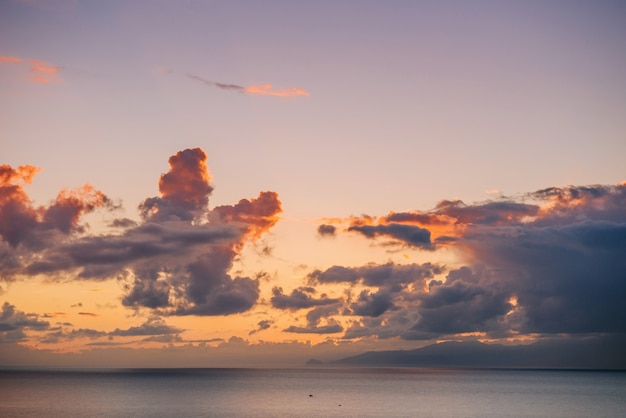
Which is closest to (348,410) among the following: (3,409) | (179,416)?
(179,416)

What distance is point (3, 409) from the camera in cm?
17350


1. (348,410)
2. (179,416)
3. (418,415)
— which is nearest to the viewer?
(179,416)

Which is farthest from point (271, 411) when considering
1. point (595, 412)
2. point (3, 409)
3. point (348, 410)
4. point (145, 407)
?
point (595, 412)

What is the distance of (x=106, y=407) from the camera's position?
602ft

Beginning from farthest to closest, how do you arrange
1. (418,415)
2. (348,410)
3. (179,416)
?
1. (348,410)
2. (418,415)
3. (179,416)

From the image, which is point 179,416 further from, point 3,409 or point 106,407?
point 3,409

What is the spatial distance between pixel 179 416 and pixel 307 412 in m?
33.7

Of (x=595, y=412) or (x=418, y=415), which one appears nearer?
(x=418, y=415)

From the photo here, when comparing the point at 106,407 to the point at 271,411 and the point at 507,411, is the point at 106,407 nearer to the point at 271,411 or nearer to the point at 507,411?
the point at 271,411

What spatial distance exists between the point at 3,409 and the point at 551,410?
14794cm

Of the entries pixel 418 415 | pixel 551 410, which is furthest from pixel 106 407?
pixel 551 410

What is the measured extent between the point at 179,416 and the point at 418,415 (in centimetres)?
5863

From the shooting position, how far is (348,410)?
181m

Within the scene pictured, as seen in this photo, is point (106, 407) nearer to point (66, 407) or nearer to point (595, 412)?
point (66, 407)
